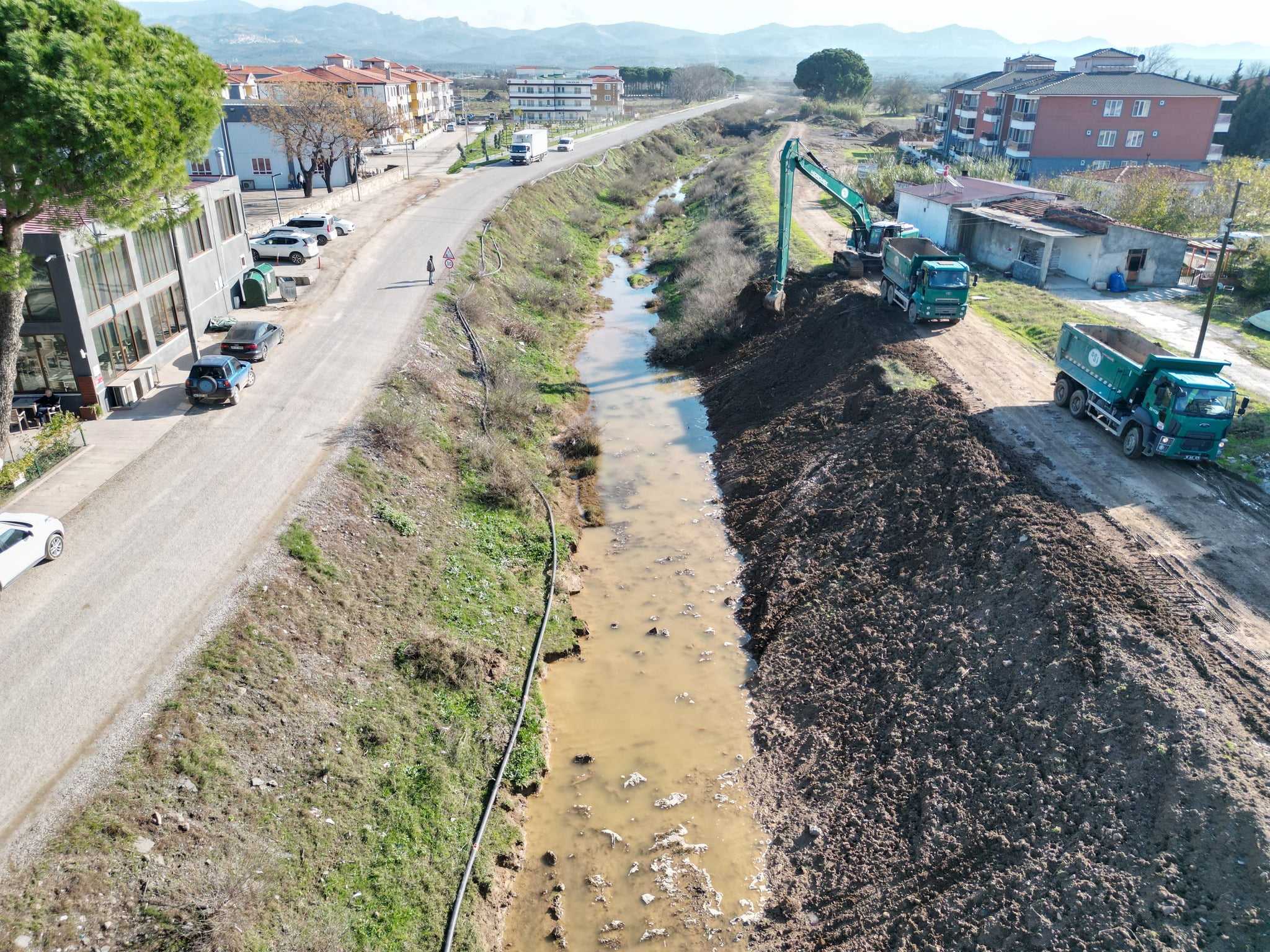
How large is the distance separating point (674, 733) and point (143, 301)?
23955mm

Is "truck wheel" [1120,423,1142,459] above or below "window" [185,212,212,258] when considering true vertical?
below

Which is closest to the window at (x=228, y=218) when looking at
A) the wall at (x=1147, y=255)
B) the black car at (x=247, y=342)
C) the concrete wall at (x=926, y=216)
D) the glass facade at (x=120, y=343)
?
the black car at (x=247, y=342)

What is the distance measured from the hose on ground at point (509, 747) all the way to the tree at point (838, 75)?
159 m

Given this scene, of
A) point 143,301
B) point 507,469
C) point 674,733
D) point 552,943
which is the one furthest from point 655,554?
point 143,301

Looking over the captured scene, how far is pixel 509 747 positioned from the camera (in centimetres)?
1700

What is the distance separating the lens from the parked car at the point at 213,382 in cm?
2609

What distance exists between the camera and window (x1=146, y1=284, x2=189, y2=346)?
2975 cm

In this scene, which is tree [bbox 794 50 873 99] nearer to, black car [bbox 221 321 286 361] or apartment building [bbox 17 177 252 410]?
apartment building [bbox 17 177 252 410]

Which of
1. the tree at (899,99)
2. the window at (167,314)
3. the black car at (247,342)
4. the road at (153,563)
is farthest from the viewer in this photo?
the tree at (899,99)

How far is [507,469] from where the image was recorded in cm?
2652

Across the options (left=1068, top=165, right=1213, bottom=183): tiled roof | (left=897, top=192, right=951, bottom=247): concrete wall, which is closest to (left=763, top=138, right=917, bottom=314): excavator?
(left=897, top=192, right=951, bottom=247): concrete wall

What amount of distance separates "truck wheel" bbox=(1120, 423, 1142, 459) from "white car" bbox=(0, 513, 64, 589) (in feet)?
87.9

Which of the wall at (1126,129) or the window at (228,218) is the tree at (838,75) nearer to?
the wall at (1126,129)

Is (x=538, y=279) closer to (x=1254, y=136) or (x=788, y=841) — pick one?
(x=788, y=841)
